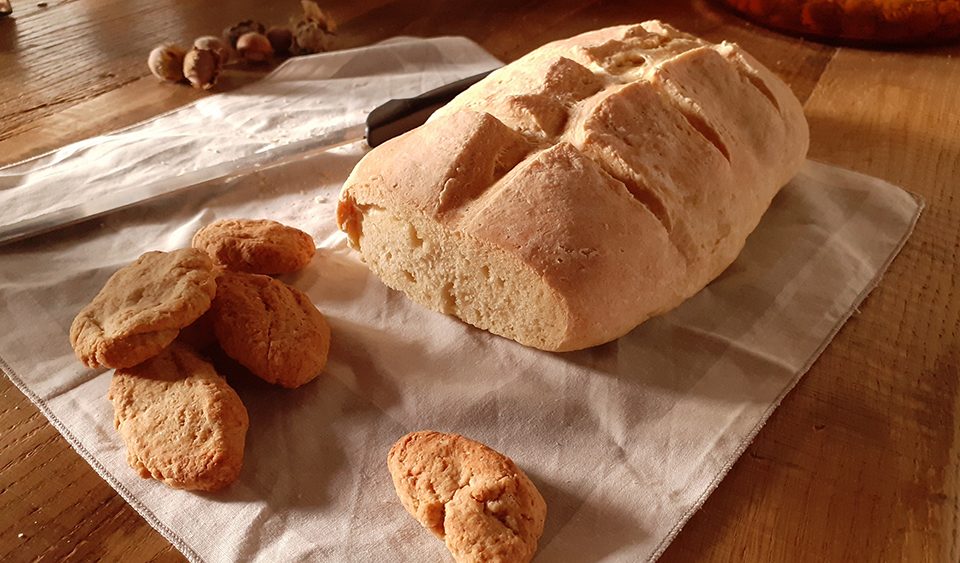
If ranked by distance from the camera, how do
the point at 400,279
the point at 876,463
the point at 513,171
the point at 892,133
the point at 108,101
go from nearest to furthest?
1. the point at 876,463
2. the point at 513,171
3. the point at 400,279
4. the point at 892,133
5. the point at 108,101

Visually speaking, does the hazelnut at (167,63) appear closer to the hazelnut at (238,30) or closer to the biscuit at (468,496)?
the hazelnut at (238,30)

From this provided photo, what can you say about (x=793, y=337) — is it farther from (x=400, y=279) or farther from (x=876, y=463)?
(x=400, y=279)

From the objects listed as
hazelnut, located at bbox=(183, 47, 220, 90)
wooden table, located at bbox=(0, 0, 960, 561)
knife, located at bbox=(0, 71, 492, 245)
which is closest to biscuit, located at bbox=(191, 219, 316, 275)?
knife, located at bbox=(0, 71, 492, 245)

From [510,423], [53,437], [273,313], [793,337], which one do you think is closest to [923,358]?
[793,337]

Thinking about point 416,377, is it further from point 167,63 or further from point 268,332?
point 167,63

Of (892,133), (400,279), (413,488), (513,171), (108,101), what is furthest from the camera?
(108,101)

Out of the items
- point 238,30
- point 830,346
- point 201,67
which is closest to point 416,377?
point 830,346

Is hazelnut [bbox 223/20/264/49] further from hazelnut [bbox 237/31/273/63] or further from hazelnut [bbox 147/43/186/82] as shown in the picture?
hazelnut [bbox 147/43/186/82]

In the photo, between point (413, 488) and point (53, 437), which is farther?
point (53, 437)
